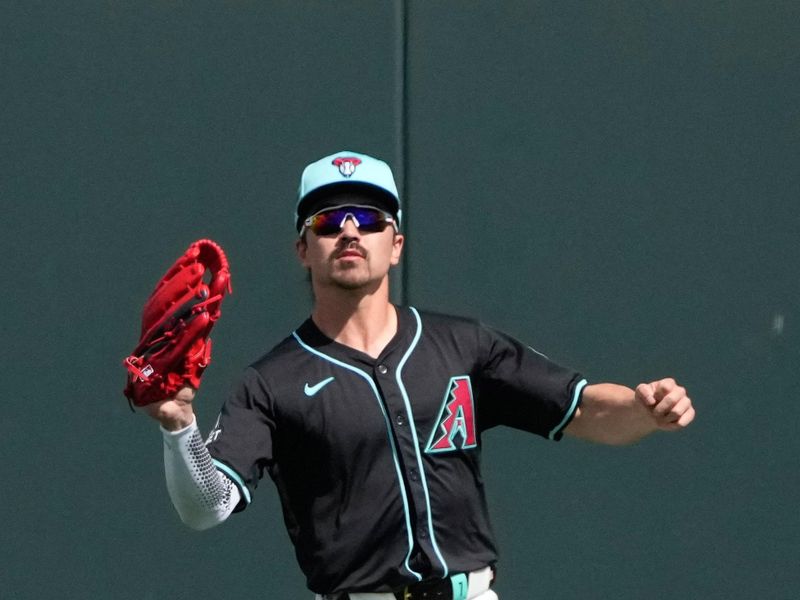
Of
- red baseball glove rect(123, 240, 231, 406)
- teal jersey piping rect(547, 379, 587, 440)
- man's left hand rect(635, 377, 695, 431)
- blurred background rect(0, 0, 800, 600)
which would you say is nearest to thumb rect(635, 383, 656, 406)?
man's left hand rect(635, 377, 695, 431)

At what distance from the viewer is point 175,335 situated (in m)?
3.46

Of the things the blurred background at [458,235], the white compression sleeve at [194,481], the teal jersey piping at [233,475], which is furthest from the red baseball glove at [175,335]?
the blurred background at [458,235]

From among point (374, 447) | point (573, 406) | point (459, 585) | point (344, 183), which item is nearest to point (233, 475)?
point (374, 447)

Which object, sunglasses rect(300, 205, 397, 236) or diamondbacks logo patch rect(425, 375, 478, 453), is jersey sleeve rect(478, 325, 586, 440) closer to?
diamondbacks logo patch rect(425, 375, 478, 453)

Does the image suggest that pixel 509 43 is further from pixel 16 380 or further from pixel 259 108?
pixel 16 380

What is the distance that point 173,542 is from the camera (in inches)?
196

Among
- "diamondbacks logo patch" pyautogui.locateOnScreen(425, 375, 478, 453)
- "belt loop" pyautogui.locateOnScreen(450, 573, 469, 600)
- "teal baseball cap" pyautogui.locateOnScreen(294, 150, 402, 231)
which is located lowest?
"belt loop" pyautogui.locateOnScreen(450, 573, 469, 600)

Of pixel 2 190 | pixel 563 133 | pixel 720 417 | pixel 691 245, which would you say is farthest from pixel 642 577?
pixel 2 190

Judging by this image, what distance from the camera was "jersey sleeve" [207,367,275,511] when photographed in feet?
12.6

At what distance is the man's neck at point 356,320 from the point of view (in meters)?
4.12

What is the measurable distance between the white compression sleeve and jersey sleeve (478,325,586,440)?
71 centimetres

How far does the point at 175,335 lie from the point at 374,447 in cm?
69

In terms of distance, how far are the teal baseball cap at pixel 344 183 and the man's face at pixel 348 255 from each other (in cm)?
→ 3

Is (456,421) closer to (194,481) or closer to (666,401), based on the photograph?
(666,401)
